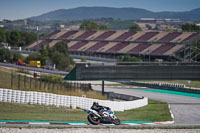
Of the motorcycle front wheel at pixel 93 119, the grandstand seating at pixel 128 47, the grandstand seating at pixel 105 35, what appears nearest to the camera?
the motorcycle front wheel at pixel 93 119

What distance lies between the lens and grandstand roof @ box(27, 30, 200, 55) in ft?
367

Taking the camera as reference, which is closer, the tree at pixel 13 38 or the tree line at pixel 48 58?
the tree line at pixel 48 58

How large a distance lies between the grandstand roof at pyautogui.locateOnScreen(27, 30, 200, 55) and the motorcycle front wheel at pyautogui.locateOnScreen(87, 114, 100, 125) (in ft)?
270

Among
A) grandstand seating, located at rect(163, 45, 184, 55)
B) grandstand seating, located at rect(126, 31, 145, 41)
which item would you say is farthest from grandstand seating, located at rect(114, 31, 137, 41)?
grandstand seating, located at rect(163, 45, 184, 55)

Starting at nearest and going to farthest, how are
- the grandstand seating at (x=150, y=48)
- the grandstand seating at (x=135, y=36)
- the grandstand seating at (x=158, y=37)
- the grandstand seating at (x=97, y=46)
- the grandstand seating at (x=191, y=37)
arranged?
the grandstand seating at (x=191, y=37) → the grandstand seating at (x=150, y=48) → the grandstand seating at (x=158, y=37) → the grandstand seating at (x=97, y=46) → the grandstand seating at (x=135, y=36)

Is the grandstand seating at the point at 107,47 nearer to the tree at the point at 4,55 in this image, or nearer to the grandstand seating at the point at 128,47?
the grandstand seating at the point at 128,47

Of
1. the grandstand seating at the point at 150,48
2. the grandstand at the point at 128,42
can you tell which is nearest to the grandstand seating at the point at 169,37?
the grandstand at the point at 128,42

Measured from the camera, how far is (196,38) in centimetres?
11119

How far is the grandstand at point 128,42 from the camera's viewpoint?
110 metres

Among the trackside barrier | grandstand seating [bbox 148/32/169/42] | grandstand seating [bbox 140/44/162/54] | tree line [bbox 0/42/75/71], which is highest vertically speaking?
the trackside barrier

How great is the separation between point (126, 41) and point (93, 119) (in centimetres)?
10437

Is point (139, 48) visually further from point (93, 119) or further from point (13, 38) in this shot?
point (93, 119)

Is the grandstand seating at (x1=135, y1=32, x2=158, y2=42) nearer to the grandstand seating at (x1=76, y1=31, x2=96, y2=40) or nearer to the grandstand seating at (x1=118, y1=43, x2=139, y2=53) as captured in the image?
the grandstand seating at (x1=118, y1=43, x2=139, y2=53)

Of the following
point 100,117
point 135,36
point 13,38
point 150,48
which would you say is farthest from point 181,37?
point 100,117
